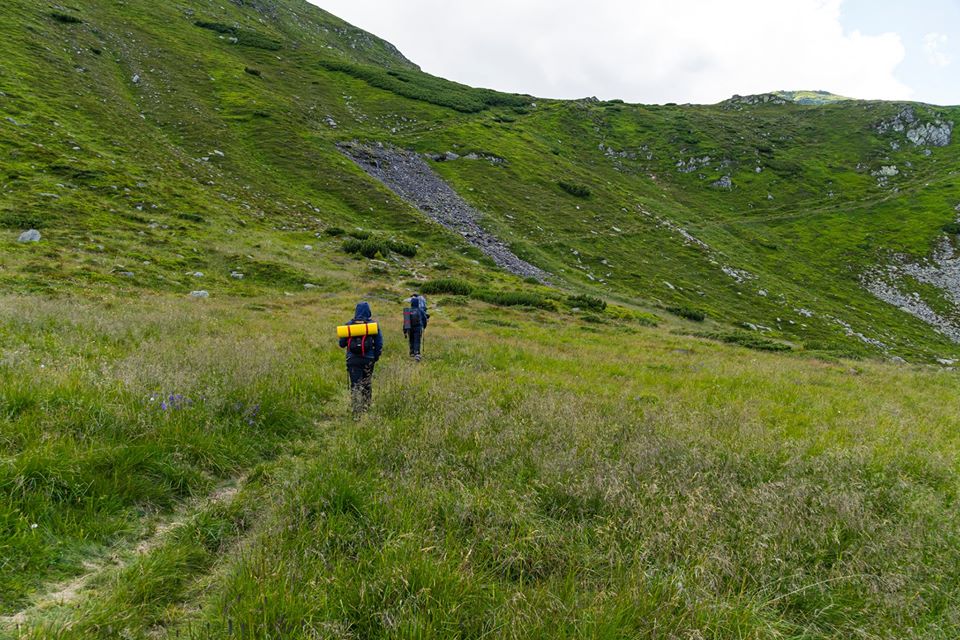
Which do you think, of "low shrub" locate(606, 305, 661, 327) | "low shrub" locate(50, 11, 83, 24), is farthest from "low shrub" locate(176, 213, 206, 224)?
"low shrub" locate(50, 11, 83, 24)

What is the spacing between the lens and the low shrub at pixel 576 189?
56.6 meters

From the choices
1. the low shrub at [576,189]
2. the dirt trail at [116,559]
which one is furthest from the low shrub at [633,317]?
the low shrub at [576,189]

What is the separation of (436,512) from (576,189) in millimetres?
57445

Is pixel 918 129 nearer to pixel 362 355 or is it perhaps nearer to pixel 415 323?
pixel 415 323

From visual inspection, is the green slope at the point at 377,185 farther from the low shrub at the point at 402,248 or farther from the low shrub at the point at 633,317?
the low shrub at the point at 633,317

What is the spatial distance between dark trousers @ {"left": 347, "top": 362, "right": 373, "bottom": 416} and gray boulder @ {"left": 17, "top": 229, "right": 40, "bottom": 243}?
70.4 feet

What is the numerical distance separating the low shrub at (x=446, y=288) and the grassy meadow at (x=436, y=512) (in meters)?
18.2

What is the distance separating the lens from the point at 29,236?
64.4ft

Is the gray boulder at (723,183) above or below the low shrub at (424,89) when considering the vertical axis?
below

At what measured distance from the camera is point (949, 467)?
240 inches

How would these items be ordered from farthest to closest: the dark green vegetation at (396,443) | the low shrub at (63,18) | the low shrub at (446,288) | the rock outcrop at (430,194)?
the low shrub at (63,18) < the rock outcrop at (430,194) < the low shrub at (446,288) < the dark green vegetation at (396,443)

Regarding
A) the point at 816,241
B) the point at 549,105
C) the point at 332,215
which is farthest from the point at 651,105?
the point at 332,215

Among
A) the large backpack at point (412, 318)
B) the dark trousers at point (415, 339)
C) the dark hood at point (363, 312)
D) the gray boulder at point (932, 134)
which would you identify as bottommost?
the dark trousers at point (415, 339)

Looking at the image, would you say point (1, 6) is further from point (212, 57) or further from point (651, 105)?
point (651, 105)
